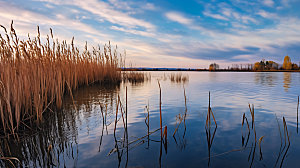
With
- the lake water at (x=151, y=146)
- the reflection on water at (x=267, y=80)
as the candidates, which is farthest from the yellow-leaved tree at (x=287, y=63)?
the lake water at (x=151, y=146)

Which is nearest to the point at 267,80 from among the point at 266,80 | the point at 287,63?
the point at 266,80

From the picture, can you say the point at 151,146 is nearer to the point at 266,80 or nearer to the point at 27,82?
the point at 27,82

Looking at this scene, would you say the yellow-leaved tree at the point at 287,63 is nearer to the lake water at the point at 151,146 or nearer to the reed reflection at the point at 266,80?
the reed reflection at the point at 266,80

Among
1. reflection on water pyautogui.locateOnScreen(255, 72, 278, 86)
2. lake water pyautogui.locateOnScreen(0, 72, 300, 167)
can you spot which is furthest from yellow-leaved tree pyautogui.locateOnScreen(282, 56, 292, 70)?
lake water pyautogui.locateOnScreen(0, 72, 300, 167)

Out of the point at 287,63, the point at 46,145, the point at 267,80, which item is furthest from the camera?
the point at 287,63

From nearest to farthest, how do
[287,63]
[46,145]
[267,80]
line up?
[46,145] → [267,80] → [287,63]

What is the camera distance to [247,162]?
204 cm

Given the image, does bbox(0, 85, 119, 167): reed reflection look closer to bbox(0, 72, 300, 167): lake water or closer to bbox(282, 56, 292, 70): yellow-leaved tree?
bbox(0, 72, 300, 167): lake water

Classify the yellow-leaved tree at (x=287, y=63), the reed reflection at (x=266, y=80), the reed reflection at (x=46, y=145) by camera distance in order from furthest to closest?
the yellow-leaved tree at (x=287, y=63) → the reed reflection at (x=266, y=80) → the reed reflection at (x=46, y=145)

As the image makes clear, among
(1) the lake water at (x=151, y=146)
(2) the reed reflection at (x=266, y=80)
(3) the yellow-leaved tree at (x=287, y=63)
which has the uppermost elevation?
(3) the yellow-leaved tree at (x=287, y=63)

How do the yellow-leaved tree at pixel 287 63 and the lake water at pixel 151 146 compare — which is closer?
Answer: the lake water at pixel 151 146

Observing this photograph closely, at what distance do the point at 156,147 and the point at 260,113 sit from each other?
340 centimetres

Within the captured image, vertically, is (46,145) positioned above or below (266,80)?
below

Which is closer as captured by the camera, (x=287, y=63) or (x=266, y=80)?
(x=266, y=80)
